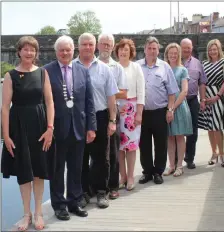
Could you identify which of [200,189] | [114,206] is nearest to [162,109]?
[200,189]

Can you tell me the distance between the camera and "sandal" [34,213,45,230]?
3295 millimetres

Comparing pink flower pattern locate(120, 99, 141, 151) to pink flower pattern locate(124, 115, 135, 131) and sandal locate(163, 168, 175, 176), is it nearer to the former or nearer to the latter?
pink flower pattern locate(124, 115, 135, 131)

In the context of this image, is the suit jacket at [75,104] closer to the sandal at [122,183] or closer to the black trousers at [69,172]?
the black trousers at [69,172]

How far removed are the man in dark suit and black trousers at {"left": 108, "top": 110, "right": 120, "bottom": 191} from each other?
40 centimetres

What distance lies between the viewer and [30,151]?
324 centimetres

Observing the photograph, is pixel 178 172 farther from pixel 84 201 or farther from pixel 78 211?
pixel 78 211

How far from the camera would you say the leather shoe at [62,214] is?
→ 3496 mm

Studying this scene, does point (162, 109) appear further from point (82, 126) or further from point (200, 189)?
point (82, 126)

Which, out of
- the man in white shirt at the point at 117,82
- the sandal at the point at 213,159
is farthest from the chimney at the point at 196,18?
the man in white shirt at the point at 117,82

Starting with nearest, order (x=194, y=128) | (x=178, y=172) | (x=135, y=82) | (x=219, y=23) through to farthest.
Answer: (x=135, y=82) < (x=178, y=172) < (x=194, y=128) < (x=219, y=23)

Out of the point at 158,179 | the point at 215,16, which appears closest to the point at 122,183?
the point at 158,179

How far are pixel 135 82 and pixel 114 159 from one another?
76cm

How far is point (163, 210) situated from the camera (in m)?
Result: 3.77

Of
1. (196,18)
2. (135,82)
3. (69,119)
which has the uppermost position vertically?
(196,18)
